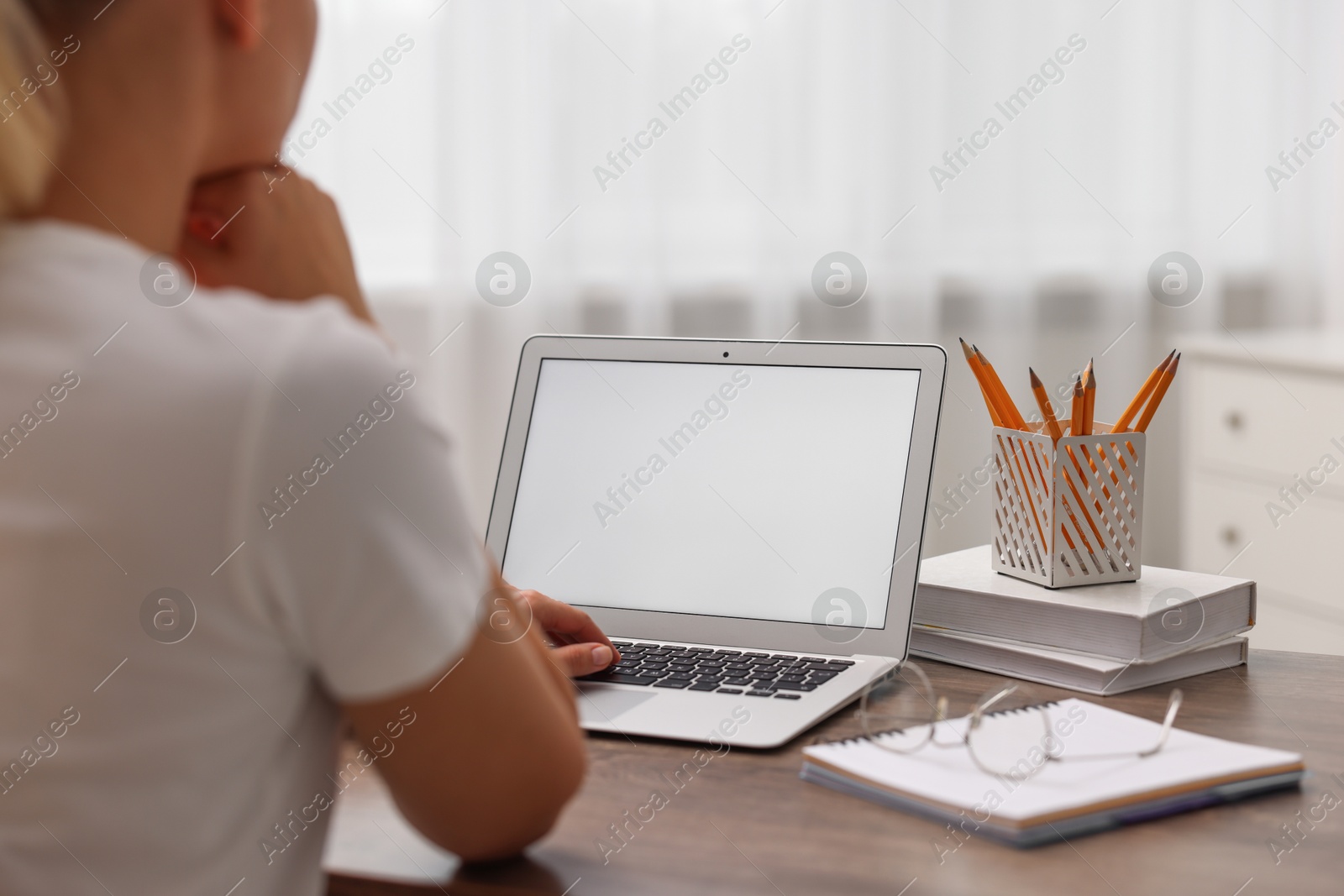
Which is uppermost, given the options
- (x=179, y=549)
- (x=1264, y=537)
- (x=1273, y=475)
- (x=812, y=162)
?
(x=812, y=162)

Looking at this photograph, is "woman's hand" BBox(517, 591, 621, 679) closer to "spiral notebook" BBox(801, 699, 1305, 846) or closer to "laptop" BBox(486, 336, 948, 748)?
"laptop" BBox(486, 336, 948, 748)

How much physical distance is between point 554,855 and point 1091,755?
12.9 inches

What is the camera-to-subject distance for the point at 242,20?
58 centimetres

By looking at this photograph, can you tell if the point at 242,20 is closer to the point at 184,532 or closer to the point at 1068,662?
the point at 184,532

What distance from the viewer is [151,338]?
1.66 feet

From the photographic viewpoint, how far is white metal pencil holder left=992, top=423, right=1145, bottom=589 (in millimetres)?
1005

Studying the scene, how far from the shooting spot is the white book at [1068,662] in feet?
3.00

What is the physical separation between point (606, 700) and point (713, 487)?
0.27 metres

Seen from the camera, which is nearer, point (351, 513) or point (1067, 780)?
point (351, 513)

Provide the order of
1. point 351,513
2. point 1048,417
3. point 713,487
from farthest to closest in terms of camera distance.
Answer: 1. point 713,487
2. point 1048,417
3. point 351,513

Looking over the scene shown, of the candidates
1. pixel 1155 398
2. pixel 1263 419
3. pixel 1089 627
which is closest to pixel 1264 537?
pixel 1263 419

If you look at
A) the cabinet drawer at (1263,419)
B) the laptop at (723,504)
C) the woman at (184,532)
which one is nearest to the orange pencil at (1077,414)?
the laptop at (723,504)

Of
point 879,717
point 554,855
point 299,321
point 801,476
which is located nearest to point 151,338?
point 299,321

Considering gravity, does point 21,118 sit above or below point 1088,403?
above
